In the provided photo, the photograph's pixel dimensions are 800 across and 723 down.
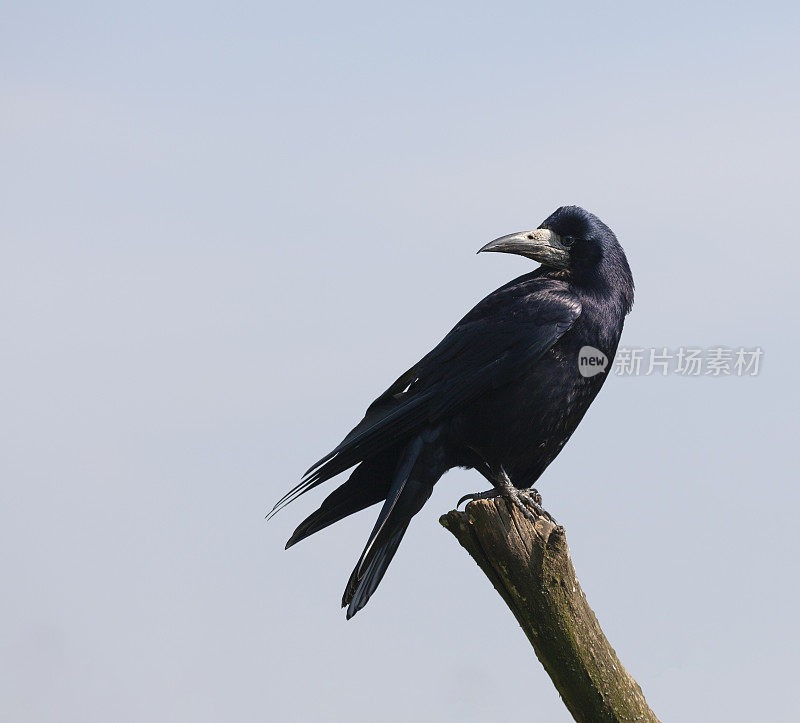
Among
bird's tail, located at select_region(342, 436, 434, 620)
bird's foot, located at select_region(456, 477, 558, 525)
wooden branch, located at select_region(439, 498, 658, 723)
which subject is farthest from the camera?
bird's tail, located at select_region(342, 436, 434, 620)

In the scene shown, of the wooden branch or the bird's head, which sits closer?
the wooden branch

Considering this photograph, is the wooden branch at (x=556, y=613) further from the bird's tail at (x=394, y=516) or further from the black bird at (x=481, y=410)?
the bird's tail at (x=394, y=516)


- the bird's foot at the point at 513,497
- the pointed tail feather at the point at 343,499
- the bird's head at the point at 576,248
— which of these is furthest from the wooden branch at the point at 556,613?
the bird's head at the point at 576,248

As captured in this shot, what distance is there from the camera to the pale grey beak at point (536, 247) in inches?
220

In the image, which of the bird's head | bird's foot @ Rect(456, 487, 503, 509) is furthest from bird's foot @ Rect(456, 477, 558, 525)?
the bird's head

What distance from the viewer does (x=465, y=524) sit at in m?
4.66

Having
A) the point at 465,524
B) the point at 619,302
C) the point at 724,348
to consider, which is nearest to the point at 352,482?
the point at 465,524

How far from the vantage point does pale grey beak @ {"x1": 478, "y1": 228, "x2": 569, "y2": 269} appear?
559 centimetres

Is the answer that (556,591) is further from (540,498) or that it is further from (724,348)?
(724,348)

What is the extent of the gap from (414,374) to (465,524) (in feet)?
3.39

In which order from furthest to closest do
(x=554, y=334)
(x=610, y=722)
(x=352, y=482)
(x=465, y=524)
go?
(x=352, y=482) < (x=554, y=334) < (x=465, y=524) < (x=610, y=722)

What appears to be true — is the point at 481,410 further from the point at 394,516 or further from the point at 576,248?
the point at 576,248

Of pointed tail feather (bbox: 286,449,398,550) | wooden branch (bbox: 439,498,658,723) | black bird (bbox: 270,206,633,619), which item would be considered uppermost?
black bird (bbox: 270,206,633,619)

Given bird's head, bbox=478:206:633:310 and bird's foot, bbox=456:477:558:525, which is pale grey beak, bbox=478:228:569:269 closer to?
bird's head, bbox=478:206:633:310
